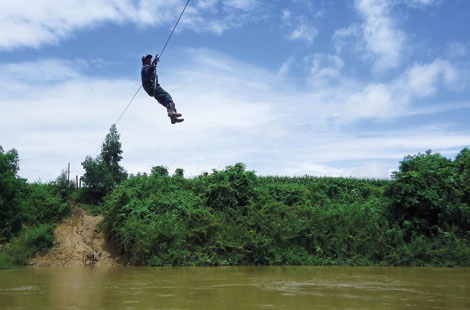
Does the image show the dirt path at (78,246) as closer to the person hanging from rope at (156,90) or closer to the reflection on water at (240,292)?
the reflection on water at (240,292)

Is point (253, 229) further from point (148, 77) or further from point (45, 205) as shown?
point (148, 77)

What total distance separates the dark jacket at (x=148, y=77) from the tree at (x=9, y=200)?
12.3 metres

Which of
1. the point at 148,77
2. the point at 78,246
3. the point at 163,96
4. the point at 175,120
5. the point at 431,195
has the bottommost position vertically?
the point at 78,246

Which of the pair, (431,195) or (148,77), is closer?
(148,77)

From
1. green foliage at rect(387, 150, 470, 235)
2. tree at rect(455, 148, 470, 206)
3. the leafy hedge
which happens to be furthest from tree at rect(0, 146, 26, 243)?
tree at rect(455, 148, 470, 206)

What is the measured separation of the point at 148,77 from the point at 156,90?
1.03 feet

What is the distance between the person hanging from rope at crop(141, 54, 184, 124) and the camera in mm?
8550

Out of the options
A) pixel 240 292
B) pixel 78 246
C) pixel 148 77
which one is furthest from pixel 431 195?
pixel 78 246

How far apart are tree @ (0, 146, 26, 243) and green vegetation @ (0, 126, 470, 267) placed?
43 millimetres

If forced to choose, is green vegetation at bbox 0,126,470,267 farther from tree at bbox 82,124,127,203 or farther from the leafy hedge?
tree at bbox 82,124,127,203

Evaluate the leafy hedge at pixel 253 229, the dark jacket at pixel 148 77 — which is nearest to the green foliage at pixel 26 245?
the leafy hedge at pixel 253 229

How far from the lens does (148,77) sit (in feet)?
28.3

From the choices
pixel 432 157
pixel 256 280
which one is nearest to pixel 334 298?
pixel 256 280

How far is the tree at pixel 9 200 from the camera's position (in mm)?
17969
